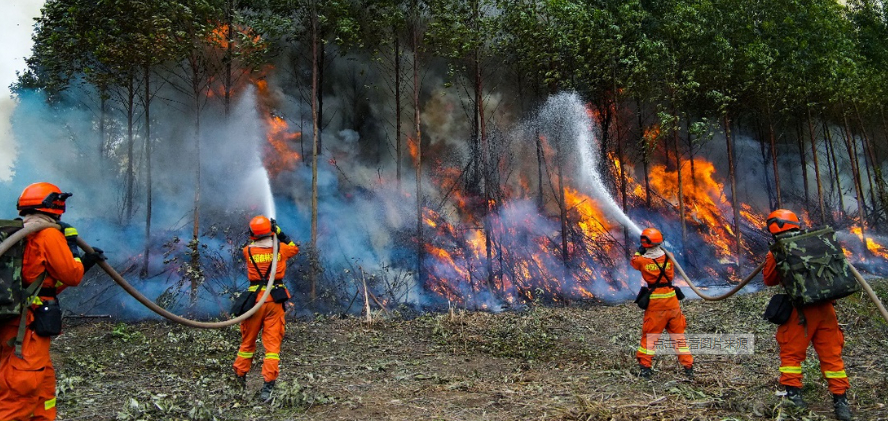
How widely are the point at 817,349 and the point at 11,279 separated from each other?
703cm

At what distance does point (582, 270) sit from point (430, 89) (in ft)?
28.5

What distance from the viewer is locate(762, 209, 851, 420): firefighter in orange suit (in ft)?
16.5

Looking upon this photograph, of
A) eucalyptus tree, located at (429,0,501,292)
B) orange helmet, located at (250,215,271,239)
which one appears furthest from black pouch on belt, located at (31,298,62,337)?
eucalyptus tree, located at (429,0,501,292)

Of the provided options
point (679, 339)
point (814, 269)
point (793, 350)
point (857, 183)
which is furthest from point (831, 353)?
→ point (857, 183)

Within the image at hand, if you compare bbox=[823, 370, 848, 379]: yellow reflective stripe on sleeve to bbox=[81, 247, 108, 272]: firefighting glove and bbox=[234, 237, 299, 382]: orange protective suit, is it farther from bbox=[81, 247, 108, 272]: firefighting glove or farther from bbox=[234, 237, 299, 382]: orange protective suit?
bbox=[81, 247, 108, 272]: firefighting glove

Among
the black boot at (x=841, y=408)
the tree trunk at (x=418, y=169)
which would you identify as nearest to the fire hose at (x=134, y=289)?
the black boot at (x=841, y=408)

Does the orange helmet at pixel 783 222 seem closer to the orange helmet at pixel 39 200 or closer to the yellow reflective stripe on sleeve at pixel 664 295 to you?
the yellow reflective stripe on sleeve at pixel 664 295

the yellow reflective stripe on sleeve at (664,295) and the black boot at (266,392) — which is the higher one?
the yellow reflective stripe on sleeve at (664,295)

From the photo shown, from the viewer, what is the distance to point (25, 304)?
164 inches

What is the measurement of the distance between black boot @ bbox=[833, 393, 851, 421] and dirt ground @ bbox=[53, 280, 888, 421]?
0.40 ft

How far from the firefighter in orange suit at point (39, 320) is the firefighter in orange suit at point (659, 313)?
20.9 feet

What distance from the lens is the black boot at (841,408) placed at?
4.96 metres

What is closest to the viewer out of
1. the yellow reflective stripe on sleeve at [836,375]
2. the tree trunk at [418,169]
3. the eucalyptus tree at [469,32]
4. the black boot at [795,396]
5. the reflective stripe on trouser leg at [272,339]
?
the yellow reflective stripe on sleeve at [836,375]

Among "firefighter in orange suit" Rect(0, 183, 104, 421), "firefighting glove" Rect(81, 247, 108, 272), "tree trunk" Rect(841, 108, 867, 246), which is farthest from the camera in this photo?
"tree trunk" Rect(841, 108, 867, 246)
